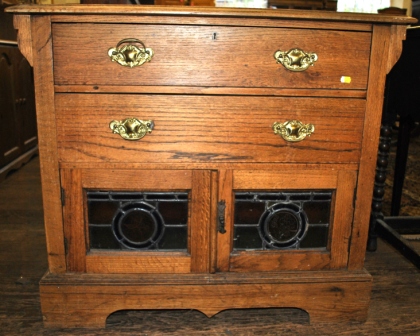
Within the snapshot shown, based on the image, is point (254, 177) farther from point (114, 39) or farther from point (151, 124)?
point (114, 39)

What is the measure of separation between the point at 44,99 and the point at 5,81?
6.46 feet

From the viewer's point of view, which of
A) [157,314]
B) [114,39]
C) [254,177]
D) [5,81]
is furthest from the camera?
[5,81]

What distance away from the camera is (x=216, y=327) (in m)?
1.31

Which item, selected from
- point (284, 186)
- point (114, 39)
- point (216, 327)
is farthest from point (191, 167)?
point (216, 327)

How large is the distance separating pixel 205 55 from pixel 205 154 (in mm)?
257

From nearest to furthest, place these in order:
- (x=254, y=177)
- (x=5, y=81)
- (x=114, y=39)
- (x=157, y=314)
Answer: (x=114, y=39) → (x=254, y=177) → (x=157, y=314) → (x=5, y=81)

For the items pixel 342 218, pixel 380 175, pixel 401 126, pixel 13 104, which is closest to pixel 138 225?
pixel 342 218

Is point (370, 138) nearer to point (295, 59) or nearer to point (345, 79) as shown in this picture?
point (345, 79)

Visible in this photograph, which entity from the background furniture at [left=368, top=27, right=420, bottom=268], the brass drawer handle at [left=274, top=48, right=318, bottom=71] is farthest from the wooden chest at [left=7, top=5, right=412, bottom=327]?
the background furniture at [left=368, top=27, right=420, bottom=268]

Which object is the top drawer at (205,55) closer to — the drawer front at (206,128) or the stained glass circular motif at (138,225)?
the drawer front at (206,128)

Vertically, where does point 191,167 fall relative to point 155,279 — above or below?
above

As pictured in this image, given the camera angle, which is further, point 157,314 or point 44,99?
point 157,314

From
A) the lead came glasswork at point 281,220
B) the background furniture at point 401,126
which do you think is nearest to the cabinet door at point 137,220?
the lead came glasswork at point 281,220

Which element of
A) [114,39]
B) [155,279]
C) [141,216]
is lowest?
[155,279]
